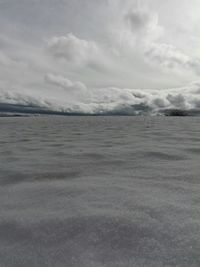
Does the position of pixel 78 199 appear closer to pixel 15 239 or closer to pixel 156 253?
pixel 15 239

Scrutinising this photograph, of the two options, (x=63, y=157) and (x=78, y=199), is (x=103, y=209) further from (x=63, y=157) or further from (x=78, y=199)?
(x=63, y=157)

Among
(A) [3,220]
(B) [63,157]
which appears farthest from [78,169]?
(A) [3,220]

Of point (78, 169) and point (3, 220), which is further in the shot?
point (78, 169)

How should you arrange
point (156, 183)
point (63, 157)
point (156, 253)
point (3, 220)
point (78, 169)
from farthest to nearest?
1. point (63, 157)
2. point (78, 169)
3. point (156, 183)
4. point (3, 220)
5. point (156, 253)

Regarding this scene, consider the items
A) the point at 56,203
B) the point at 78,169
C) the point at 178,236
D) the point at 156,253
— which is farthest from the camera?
the point at 78,169

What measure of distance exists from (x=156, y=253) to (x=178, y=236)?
1.50 feet

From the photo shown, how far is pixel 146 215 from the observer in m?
3.96

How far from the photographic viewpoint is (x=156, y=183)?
5.66 m

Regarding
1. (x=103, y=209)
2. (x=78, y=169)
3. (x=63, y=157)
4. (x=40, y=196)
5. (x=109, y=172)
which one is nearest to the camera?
(x=103, y=209)

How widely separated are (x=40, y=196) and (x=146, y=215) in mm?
1898

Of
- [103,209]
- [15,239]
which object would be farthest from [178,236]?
[15,239]

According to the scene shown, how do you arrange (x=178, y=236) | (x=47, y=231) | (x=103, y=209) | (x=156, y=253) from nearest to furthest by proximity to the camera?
(x=156, y=253) → (x=178, y=236) → (x=47, y=231) → (x=103, y=209)

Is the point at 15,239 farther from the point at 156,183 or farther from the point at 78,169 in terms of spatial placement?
the point at 78,169

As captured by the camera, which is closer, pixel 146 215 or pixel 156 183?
pixel 146 215
